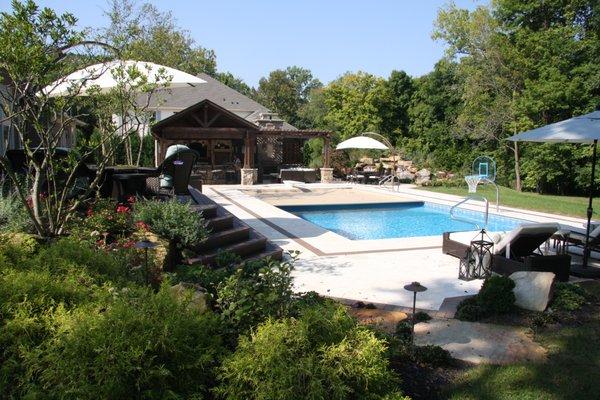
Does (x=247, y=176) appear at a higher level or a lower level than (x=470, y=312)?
higher

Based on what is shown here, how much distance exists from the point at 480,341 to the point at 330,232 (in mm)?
6170

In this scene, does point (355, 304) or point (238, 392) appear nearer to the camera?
point (238, 392)

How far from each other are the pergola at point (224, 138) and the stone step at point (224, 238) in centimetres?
1091

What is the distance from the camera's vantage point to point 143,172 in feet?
26.7

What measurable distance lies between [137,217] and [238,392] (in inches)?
163

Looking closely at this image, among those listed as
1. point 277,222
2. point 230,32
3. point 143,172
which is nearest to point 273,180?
point 230,32

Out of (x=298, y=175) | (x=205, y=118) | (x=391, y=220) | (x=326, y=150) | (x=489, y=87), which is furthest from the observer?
(x=326, y=150)

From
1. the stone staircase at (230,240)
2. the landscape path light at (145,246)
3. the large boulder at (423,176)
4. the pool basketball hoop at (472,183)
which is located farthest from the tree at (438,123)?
the landscape path light at (145,246)

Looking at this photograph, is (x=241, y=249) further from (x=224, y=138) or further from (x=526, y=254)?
(x=224, y=138)

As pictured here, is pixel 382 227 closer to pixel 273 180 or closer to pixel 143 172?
pixel 143 172

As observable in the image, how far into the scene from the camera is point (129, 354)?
97.2 inches

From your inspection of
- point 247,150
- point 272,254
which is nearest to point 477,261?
point 272,254

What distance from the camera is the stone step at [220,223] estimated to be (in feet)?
25.5

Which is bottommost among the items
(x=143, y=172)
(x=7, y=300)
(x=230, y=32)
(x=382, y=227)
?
(x=382, y=227)
